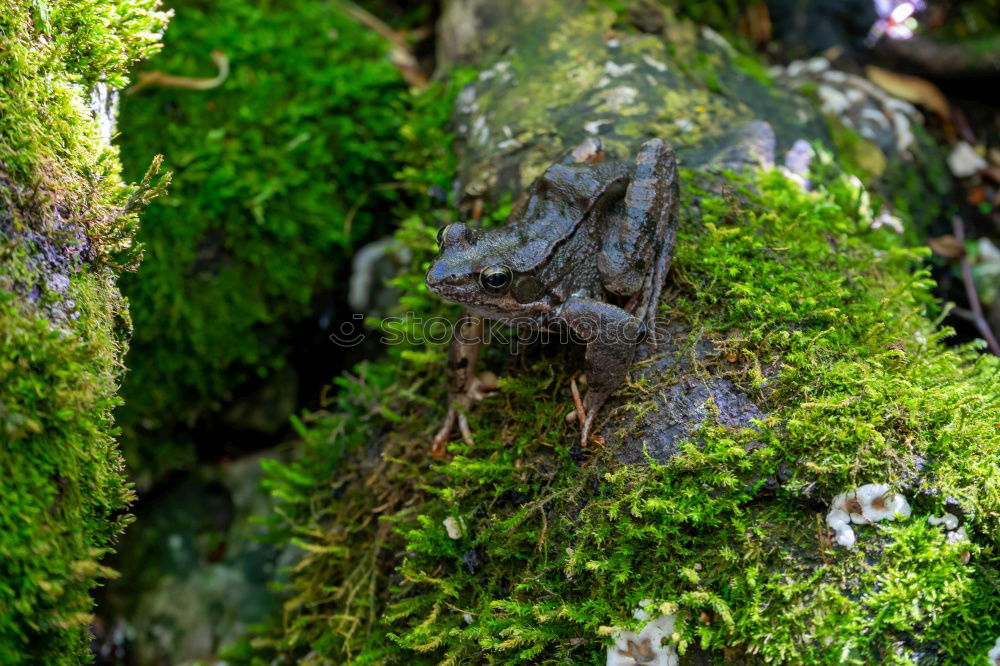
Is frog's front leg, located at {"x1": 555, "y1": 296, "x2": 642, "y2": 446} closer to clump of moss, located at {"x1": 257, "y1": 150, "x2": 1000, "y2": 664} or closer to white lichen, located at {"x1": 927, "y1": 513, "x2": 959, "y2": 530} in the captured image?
clump of moss, located at {"x1": 257, "y1": 150, "x2": 1000, "y2": 664}

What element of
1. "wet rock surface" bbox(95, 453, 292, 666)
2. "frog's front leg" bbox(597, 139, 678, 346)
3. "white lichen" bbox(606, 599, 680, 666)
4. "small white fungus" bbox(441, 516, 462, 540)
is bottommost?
"wet rock surface" bbox(95, 453, 292, 666)

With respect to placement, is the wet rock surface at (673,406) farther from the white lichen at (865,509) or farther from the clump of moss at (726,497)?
the white lichen at (865,509)

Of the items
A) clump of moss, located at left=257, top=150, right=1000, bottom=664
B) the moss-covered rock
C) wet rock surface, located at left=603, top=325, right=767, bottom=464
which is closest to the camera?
the moss-covered rock

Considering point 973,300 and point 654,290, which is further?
point 973,300

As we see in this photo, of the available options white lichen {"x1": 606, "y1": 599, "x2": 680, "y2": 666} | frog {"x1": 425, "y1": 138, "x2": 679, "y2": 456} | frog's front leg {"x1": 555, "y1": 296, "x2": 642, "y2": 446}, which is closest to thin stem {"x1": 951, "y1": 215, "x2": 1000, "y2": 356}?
frog {"x1": 425, "y1": 138, "x2": 679, "y2": 456}

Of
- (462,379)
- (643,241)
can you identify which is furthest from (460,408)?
(643,241)

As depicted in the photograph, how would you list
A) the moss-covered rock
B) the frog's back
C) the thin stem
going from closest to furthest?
the moss-covered rock → the frog's back → the thin stem

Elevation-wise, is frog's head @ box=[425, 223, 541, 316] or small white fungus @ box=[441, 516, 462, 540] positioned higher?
frog's head @ box=[425, 223, 541, 316]

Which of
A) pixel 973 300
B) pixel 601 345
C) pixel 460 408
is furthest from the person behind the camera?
pixel 973 300

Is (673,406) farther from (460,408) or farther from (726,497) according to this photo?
(460,408)
